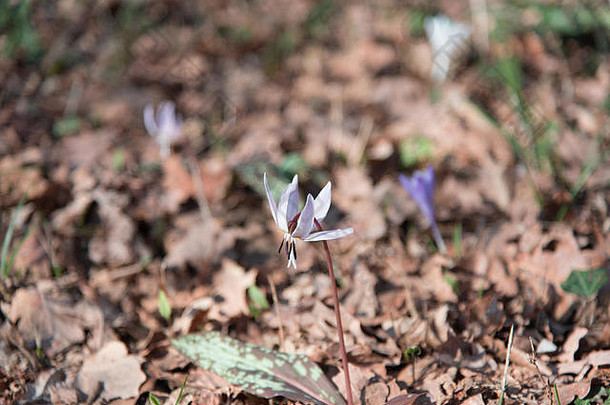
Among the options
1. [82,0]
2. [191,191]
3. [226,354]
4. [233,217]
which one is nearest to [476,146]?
[233,217]

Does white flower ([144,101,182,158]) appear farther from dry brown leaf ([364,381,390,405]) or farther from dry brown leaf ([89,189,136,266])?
dry brown leaf ([364,381,390,405])

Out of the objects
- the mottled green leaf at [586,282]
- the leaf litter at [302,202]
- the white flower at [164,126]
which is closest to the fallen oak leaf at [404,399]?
the leaf litter at [302,202]

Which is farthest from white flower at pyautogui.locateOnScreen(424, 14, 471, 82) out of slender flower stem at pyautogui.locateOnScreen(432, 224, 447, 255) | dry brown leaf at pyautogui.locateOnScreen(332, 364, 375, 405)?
dry brown leaf at pyautogui.locateOnScreen(332, 364, 375, 405)

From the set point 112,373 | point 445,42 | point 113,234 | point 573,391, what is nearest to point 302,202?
point 113,234

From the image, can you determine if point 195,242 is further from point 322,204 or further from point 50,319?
point 322,204

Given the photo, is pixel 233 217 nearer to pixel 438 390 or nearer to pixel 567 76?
pixel 438 390
